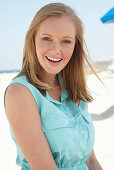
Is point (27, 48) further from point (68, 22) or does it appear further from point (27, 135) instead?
point (27, 135)

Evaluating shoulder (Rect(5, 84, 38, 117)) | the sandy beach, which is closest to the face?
shoulder (Rect(5, 84, 38, 117))

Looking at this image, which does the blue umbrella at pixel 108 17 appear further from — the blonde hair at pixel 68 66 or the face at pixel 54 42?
the face at pixel 54 42

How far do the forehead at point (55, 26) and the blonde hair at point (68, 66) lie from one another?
0.03 m

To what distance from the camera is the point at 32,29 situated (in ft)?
5.48

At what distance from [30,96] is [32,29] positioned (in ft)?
1.77

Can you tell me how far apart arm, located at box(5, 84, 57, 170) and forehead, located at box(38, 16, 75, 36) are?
0.46 metres

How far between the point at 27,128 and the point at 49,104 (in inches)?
9.4

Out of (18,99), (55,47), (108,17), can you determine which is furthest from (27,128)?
(108,17)

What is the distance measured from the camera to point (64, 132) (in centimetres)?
144

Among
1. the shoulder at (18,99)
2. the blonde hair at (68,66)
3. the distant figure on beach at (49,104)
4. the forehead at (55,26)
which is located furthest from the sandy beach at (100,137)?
the shoulder at (18,99)

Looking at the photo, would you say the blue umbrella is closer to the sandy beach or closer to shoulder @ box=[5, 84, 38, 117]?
the sandy beach

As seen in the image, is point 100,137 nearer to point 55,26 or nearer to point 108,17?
point 55,26

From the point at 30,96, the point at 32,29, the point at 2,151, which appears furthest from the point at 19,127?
the point at 2,151

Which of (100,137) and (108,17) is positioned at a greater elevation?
(108,17)
